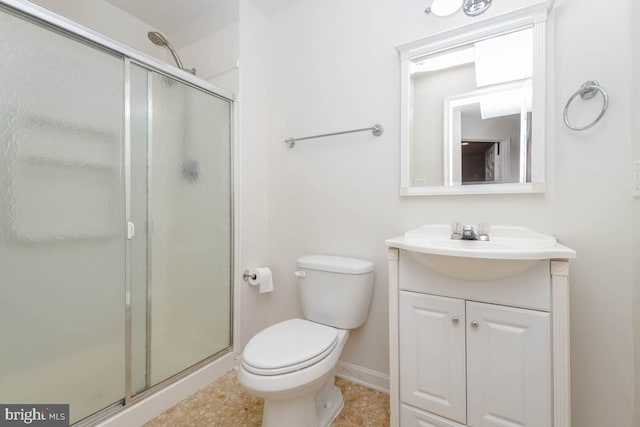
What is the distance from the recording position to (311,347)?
114cm

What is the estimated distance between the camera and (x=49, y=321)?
3.55ft

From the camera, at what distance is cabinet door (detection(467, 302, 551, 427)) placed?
2.97ft

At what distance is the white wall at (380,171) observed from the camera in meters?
1.06

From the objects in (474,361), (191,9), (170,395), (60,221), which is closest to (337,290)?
(474,361)

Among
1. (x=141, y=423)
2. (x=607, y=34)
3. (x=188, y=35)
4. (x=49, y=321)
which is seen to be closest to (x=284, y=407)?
(x=141, y=423)

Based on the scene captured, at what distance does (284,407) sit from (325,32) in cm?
197

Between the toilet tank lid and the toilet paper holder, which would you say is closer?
the toilet tank lid

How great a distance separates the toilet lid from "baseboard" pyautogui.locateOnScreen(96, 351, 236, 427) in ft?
1.97

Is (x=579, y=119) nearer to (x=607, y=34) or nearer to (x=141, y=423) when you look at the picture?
(x=607, y=34)

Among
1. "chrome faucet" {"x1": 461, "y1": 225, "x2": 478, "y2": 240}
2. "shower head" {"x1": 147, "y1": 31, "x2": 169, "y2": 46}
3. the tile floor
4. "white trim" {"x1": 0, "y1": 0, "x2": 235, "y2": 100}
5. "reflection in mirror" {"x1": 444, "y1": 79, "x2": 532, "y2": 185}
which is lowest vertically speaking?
the tile floor

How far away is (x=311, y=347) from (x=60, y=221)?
3.69 feet

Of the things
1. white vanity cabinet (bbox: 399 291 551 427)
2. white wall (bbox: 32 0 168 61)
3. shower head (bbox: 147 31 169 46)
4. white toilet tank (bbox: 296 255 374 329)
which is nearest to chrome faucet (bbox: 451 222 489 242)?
white vanity cabinet (bbox: 399 291 551 427)

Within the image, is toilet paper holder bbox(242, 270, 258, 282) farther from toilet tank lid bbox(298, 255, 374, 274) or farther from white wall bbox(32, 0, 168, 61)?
white wall bbox(32, 0, 168, 61)

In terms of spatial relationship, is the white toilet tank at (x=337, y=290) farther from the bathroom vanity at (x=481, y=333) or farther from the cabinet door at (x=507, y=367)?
the cabinet door at (x=507, y=367)
